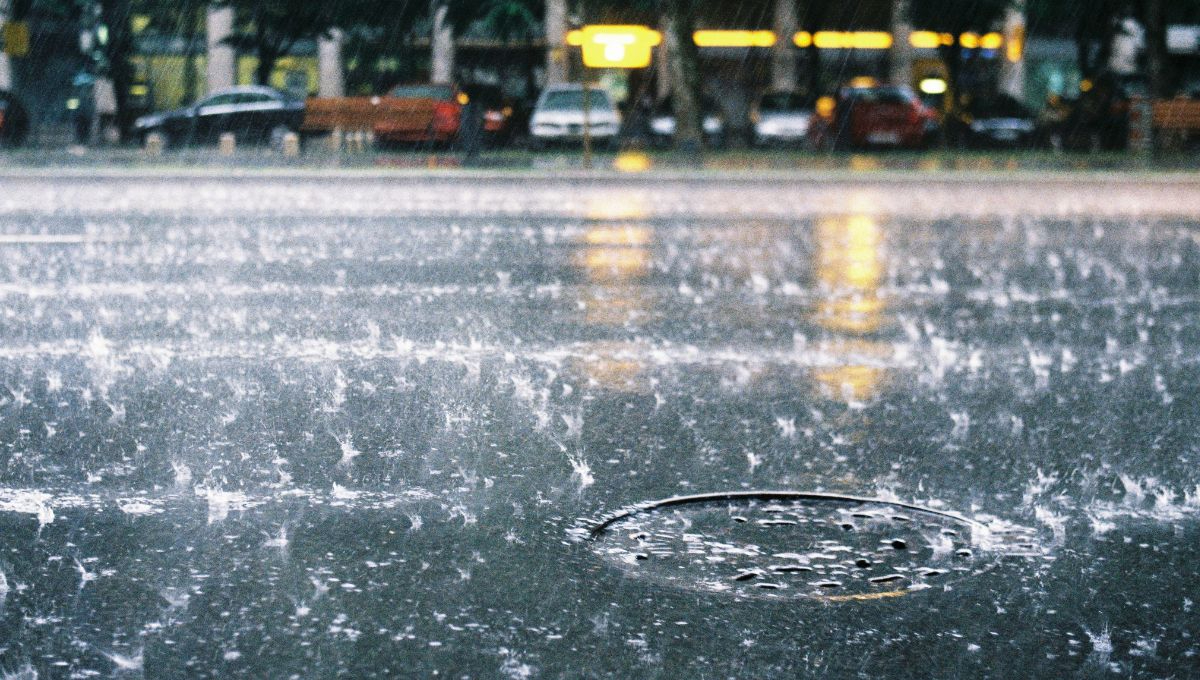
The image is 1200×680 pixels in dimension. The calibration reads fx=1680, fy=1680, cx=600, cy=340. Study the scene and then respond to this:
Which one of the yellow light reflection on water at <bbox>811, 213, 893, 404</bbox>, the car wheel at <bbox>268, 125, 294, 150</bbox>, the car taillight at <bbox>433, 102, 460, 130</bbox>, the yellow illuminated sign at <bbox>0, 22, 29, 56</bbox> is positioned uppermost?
the yellow illuminated sign at <bbox>0, 22, 29, 56</bbox>

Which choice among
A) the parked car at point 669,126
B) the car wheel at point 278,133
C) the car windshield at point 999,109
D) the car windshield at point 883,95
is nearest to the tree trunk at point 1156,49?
the car windshield at point 883,95

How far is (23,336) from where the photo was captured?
8727 mm

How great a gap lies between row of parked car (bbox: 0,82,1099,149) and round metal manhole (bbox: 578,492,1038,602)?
1051 inches

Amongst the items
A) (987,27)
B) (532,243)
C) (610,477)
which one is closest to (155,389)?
(610,477)

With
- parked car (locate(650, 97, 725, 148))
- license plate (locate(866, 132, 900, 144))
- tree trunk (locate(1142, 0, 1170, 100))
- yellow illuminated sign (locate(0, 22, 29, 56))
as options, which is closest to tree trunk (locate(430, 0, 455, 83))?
parked car (locate(650, 97, 725, 148))

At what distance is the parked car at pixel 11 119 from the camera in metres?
37.9

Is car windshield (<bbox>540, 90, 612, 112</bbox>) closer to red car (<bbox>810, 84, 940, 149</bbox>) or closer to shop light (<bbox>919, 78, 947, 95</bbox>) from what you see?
red car (<bbox>810, 84, 940, 149</bbox>)

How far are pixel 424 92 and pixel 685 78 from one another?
21.3ft

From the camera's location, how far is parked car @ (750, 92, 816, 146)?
37531mm

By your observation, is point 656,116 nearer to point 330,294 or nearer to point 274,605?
point 330,294

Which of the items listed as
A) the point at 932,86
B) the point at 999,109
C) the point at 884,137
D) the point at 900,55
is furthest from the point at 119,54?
the point at 932,86

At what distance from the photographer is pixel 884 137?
3544 cm

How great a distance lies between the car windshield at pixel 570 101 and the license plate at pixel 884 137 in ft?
18.4

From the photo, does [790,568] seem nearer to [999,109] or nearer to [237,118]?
[237,118]
